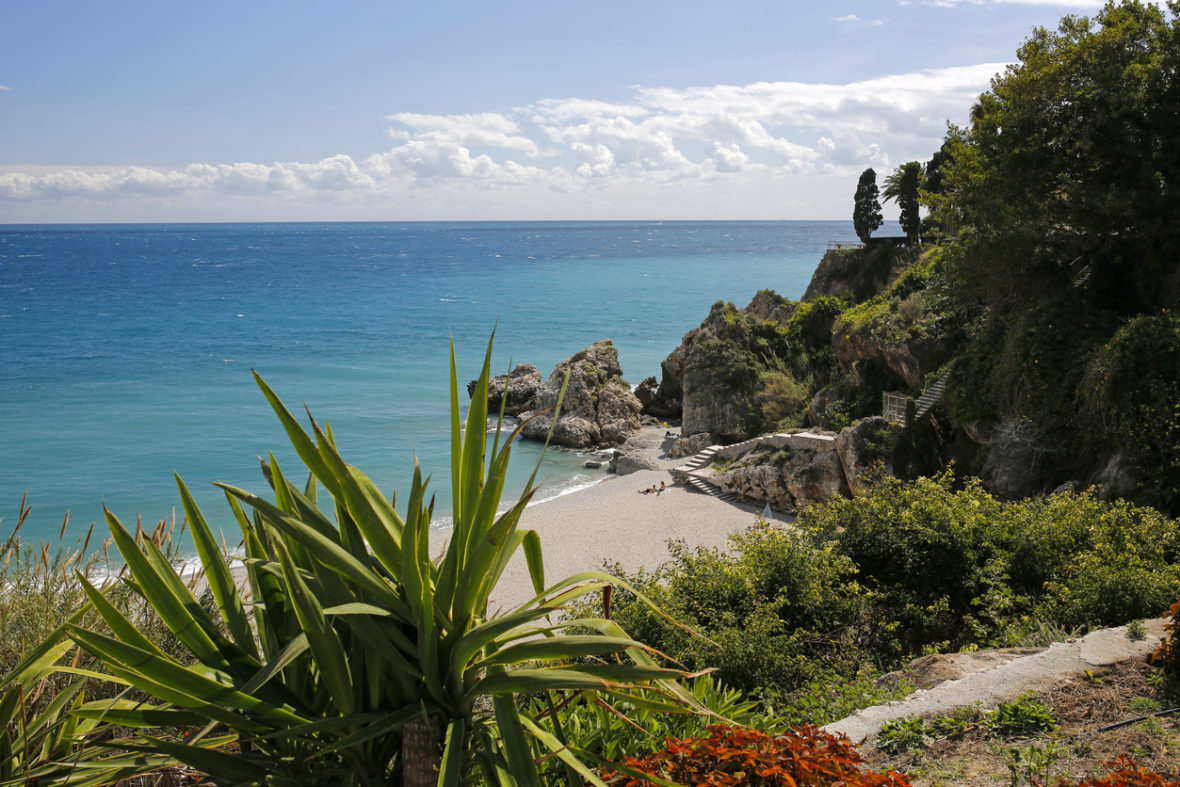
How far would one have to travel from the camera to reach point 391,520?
2.79 m

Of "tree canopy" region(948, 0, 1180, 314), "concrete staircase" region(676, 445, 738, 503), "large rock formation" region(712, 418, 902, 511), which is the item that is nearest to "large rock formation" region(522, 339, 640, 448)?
"concrete staircase" region(676, 445, 738, 503)

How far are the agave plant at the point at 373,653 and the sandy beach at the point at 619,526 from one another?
15.7m

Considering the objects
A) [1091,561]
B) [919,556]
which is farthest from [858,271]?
[1091,561]

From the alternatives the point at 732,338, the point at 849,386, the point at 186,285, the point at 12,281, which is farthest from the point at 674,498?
the point at 12,281

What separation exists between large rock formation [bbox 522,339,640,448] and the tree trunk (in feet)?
109

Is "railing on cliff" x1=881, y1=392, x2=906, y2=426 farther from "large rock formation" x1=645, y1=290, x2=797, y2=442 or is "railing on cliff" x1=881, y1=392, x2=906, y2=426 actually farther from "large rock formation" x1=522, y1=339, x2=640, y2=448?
"large rock formation" x1=522, y1=339, x2=640, y2=448

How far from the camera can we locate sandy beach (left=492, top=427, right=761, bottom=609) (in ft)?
68.1

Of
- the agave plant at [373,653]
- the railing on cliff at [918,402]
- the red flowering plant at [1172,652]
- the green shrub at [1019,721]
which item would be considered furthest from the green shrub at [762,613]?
the railing on cliff at [918,402]

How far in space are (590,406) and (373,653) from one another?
3545 cm

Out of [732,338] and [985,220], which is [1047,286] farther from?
[732,338]

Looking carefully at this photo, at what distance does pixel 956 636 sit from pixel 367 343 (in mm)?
61799

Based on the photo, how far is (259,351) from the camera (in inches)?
2450

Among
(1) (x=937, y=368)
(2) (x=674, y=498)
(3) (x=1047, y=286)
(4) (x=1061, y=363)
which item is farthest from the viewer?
(2) (x=674, y=498)

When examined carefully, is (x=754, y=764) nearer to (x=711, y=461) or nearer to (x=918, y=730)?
(x=918, y=730)
